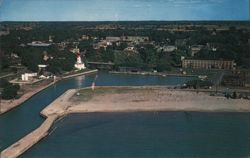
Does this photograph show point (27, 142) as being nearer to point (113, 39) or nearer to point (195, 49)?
point (195, 49)

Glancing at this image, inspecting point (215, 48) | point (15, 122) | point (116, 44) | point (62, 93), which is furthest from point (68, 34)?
point (15, 122)

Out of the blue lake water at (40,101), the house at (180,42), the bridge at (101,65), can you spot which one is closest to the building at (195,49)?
the house at (180,42)

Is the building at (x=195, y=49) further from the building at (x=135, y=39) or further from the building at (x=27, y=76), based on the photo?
the building at (x=27, y=76)

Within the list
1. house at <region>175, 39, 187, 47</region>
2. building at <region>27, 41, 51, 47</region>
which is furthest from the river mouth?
house at <region>175, 39, 187, 47</region>

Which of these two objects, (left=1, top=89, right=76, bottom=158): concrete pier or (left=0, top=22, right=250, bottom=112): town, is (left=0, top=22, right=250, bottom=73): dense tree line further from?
(left=1, top=89, right=76, bottom=158): concrete pier

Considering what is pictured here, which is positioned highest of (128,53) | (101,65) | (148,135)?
(128,53)

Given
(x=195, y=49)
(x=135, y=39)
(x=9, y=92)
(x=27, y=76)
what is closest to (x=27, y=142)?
(x=9, y=92)
